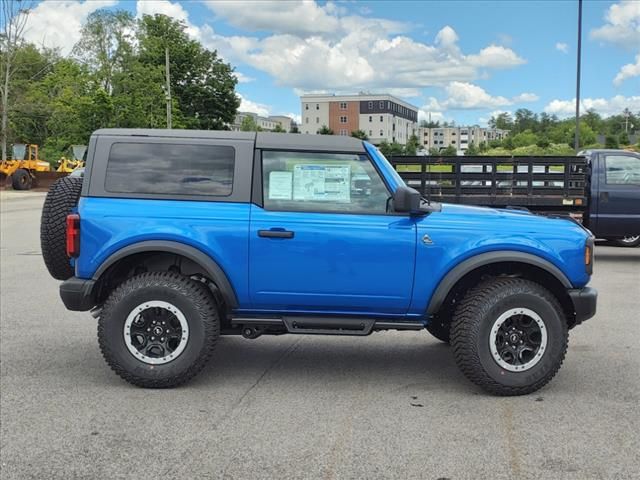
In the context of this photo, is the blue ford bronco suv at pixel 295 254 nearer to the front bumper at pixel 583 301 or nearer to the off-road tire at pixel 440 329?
the front bumper at pixel 583 301

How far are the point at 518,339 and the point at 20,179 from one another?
34.8m

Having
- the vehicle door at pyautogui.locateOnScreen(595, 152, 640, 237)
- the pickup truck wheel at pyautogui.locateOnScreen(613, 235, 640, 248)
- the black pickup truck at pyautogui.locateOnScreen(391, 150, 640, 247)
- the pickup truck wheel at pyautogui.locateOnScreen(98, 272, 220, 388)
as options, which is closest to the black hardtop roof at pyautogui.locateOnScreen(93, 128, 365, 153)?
the pickup truck wheel at pyautogui.locateOnScreen(98, 272, 220, 388)

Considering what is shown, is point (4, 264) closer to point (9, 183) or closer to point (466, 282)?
point (466, 282)

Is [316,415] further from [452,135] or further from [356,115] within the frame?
[452,135]

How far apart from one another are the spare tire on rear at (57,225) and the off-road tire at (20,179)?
1287 inches

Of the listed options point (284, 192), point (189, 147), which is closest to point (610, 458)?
point (284, 192)

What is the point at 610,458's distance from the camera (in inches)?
149

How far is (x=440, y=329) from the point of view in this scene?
236 inches

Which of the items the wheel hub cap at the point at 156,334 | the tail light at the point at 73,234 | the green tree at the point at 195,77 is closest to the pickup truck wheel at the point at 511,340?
the wheel hub cap at the point at 156,334

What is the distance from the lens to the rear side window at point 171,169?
493 centimetres

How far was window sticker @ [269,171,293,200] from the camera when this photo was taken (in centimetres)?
494

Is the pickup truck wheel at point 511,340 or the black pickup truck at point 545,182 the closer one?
the pickup truck wheel at point 511,340

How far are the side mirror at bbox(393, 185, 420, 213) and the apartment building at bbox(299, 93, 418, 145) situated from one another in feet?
420

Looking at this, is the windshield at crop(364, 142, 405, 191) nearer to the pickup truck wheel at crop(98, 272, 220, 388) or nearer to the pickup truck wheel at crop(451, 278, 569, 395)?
the pickup truck wheel at crop(451, 278, 569, 395)
